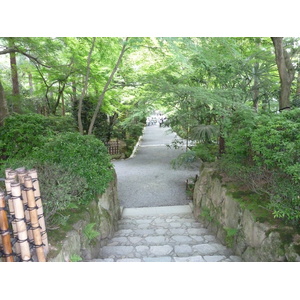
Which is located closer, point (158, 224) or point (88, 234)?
point (88, 234)

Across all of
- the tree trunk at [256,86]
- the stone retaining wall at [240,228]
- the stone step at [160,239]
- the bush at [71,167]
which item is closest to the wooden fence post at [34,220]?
the bush at [71,167]

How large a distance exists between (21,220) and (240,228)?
9.27 feet

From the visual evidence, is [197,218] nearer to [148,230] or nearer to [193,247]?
[148,230]

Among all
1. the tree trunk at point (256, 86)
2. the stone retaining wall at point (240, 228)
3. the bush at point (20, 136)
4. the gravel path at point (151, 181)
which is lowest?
the gravel path at point (151, 181)

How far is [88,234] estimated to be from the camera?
2.93 m

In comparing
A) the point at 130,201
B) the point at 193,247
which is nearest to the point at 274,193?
the point at 193,247

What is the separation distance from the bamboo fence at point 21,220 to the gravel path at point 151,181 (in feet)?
14.5

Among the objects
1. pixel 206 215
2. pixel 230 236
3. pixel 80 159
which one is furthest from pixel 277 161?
pixel 80 159

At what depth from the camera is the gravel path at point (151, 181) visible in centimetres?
661

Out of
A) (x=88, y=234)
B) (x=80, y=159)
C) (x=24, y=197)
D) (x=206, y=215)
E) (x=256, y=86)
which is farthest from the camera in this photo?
(x=256, y=86)

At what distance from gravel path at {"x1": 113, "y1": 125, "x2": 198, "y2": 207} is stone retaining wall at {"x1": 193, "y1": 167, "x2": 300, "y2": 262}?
→ 1709 mm

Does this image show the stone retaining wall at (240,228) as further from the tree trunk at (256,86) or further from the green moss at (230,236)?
the tree trunk at (256,86)

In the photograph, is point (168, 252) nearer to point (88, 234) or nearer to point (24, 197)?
point (88, 234)

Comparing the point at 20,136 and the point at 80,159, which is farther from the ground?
the point at 20,136
